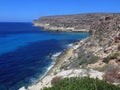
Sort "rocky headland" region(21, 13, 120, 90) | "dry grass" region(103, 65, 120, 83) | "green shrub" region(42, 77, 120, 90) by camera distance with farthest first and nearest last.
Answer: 1. "rocky headland" region(21, 13, 120, 90)
2. "dry grass" region(103, 65, 120, 83)
3. "green shrub" region(42, 77, 120, 90)

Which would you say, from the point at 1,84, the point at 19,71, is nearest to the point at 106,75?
the point at 1,84

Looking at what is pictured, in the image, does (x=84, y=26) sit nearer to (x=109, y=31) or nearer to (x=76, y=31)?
(x=76, y=31)

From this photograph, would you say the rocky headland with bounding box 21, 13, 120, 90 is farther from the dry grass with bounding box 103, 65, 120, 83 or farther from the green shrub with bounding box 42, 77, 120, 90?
the green shrub with bounding box 42, 77, 120, 90

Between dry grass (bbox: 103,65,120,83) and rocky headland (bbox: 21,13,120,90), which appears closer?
dry grass (bbox: 103,65,120,83)

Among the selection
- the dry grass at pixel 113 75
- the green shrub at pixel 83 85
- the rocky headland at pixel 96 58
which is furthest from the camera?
the rocky headland at pixel 96 58

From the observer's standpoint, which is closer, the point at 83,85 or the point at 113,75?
the point at 83,85

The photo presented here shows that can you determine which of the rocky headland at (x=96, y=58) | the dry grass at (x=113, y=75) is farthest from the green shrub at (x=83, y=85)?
the dry grass at (x=113, y=75)

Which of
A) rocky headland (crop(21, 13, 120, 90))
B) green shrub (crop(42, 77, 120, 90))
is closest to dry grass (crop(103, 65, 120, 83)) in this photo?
rocky headland (crop(21, 13, 120, 90))

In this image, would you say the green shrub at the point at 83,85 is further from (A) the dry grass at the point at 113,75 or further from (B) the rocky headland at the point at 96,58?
(A) the dry grass at the point at 113,75

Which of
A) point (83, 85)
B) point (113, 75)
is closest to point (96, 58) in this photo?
point (113, 75)

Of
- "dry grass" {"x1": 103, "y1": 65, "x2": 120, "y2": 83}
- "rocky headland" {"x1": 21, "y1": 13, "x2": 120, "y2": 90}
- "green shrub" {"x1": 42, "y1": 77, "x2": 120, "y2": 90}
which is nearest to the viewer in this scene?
"green shrub" {"x1": 42, "y1": 77, "x2": 120, "y2": 90}

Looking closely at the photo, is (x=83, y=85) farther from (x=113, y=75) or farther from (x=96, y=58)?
(x=96, y=58)

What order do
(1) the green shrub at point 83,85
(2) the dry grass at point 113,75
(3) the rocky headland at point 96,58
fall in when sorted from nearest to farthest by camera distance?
(1) the green shrub at point 83,85 < (2) the dry grass at point 113,75 < (3) the rocky headland at point 96,58
